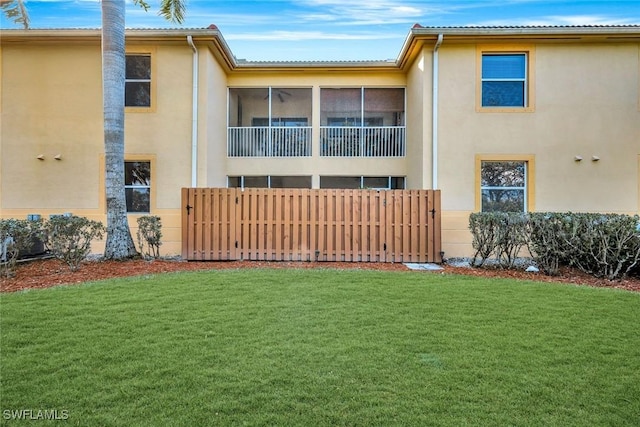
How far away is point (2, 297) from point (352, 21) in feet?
41.2

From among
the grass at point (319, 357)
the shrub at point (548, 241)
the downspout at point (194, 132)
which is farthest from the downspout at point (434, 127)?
the downspout at point (194, 132)

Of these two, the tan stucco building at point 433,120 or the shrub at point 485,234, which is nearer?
the shrub at point 485,234

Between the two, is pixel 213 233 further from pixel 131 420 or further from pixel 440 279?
pixel 131 420

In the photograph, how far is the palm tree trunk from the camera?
8508 millimetres

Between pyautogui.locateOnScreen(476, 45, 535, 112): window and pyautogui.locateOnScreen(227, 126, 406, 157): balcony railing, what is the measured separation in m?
2.99

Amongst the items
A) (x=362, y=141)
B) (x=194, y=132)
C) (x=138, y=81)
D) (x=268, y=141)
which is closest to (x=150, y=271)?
(x=194, y=132)

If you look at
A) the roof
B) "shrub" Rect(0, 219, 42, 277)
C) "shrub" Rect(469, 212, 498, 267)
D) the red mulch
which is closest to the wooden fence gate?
the red mulch

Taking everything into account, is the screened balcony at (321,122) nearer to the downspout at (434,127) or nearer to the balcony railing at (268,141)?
the balcony railing at (268,141)

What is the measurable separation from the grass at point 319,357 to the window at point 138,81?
290 inches

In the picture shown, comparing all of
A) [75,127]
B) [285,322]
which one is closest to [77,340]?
[285,322]

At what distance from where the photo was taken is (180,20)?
10820 mm

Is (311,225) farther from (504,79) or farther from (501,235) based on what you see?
(504,79)

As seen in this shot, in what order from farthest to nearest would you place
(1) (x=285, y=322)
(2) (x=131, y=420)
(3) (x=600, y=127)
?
(3) (x=600, y=127)
(1) (x=285, y=322)
(2) (x=131, y=420)

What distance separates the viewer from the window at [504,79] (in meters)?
10.6
